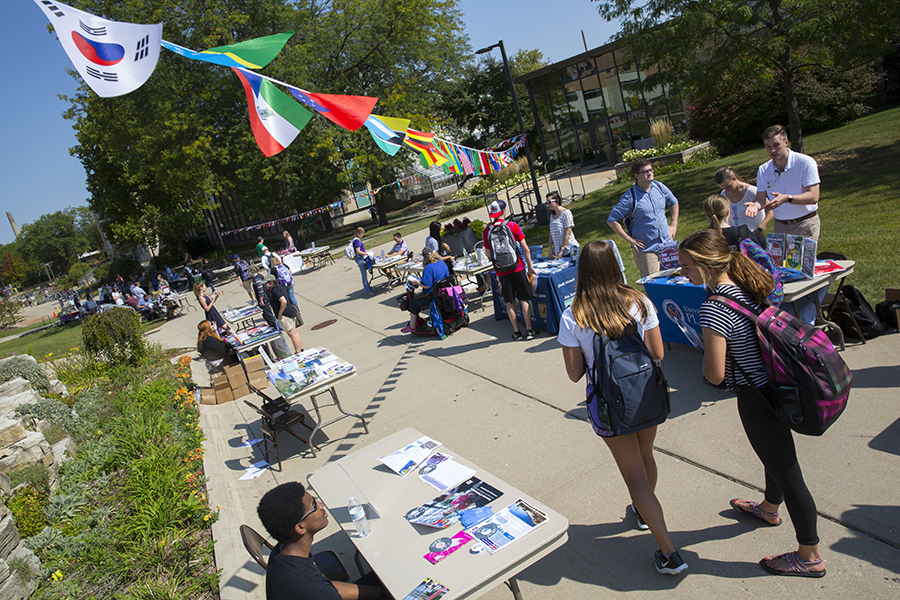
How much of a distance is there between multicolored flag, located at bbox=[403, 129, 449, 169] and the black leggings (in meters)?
5.99

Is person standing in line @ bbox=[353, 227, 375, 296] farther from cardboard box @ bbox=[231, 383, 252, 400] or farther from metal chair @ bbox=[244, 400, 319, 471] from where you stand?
metal chair @ bbox=[244, 400, 319, 471]

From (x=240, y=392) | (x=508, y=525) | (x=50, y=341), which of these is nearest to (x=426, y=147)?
(x=240, y=392)

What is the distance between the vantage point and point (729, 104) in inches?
811

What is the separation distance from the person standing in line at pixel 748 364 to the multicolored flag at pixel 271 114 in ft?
12.9

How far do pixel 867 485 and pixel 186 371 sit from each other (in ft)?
32.2

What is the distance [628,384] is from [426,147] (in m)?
6.58

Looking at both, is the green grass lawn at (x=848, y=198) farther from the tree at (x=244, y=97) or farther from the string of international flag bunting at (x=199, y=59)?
the tree at (x=244, y=97)

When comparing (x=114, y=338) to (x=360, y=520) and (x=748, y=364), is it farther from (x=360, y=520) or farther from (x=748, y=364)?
(x=748, y=364)

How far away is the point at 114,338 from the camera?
33.8 ft

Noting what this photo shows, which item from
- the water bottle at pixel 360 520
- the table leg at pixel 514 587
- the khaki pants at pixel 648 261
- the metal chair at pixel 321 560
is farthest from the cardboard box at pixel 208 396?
the table leg at pixel 514 587

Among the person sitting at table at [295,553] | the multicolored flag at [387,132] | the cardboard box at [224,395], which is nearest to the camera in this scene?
the person sitting at table at [295,553]

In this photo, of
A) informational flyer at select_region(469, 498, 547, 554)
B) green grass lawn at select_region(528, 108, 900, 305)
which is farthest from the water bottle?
green grass lawn at select_region(528, 108, 900, 305)

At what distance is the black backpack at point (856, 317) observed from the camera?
5094mm

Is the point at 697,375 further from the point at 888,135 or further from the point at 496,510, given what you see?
the point at 888,135
